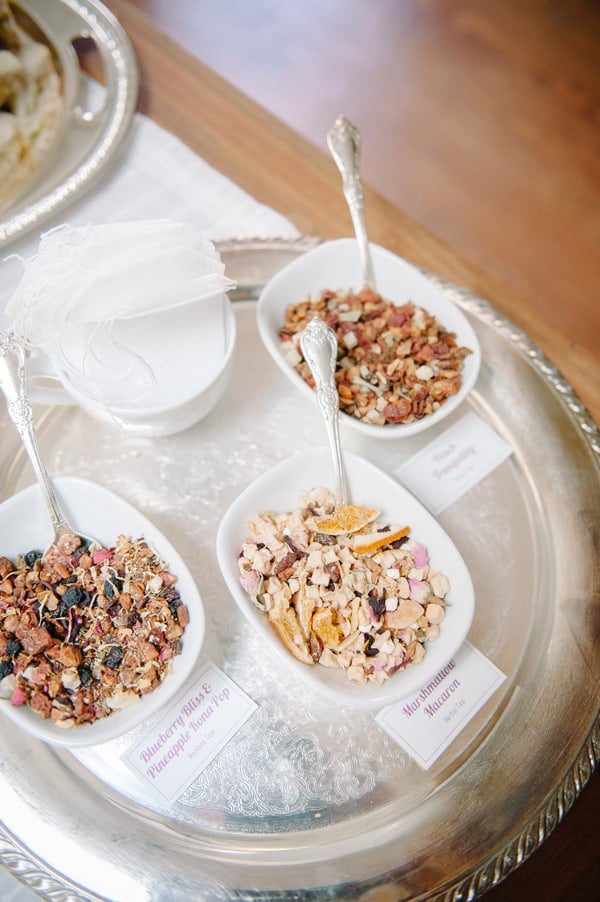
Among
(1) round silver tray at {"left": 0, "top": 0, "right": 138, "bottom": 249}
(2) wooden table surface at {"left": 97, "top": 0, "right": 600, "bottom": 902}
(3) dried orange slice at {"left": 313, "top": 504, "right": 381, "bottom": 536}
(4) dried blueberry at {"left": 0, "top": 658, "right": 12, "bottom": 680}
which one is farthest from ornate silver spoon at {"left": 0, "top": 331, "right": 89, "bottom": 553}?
(2) wooden table surface at {"left": 97, "top": 0, "right": 600, "bottom": 902}

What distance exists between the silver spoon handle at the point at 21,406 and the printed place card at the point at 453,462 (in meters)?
0.38

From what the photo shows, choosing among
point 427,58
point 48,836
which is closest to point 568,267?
point 427,58

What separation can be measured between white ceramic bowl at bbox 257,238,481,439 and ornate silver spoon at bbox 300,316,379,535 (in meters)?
0.05

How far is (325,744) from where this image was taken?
735 millimetres

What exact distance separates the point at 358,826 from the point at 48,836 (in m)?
0.30

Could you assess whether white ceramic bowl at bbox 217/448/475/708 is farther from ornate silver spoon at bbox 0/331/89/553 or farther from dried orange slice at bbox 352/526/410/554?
Result: ornate silver spoon at bbox 0/331/89/553

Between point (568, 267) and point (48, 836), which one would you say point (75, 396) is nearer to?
point (48, 836)

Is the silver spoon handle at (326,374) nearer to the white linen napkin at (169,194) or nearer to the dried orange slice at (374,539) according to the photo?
the dried orange slice at (374,539)

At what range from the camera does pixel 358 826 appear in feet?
2.32

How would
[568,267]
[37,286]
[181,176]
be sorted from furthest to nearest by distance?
1. [568,267]
2. [181,176]
3. [37,286]

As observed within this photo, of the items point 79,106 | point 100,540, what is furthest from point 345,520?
point 79,106

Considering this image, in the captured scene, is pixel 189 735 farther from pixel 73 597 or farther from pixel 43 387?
pixel 43 387

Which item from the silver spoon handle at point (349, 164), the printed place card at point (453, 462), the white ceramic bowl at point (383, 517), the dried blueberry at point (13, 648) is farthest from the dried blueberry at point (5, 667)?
the silver spoon handle at point (349, 164)

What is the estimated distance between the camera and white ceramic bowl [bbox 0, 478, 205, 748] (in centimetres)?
64
